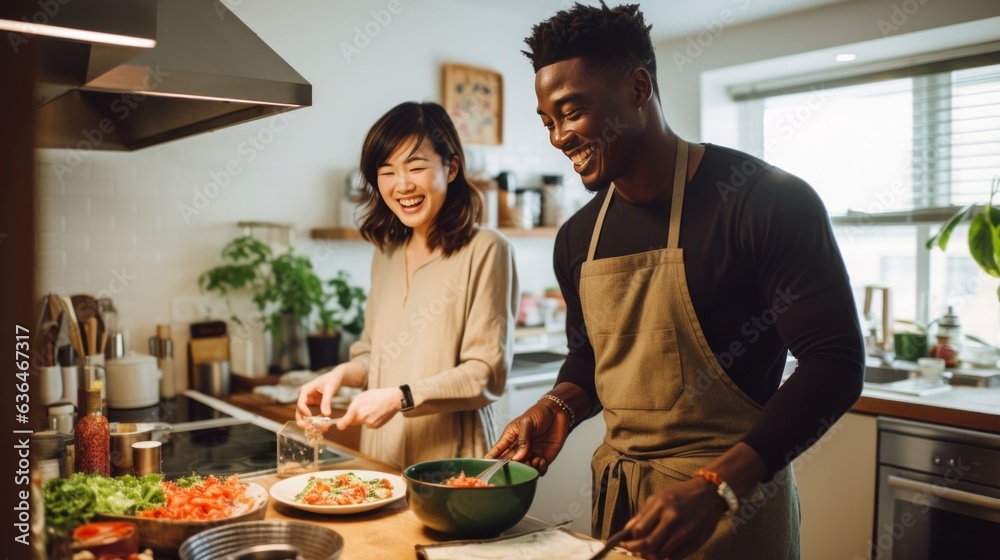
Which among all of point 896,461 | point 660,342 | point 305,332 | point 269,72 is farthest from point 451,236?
→ point 896,461

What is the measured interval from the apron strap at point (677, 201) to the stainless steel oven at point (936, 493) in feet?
5.32

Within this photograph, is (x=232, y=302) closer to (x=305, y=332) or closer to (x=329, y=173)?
(x=305, y=332)

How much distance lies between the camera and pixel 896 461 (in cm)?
264

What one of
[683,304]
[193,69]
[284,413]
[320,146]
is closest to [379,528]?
[683,304]

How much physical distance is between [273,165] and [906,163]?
2866 millimetres

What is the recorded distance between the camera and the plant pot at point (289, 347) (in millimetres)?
3174

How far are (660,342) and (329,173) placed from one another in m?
2.29

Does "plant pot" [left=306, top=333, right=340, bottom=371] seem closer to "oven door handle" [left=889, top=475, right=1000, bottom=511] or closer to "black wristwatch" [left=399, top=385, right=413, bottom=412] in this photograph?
"black wristwatch" [left=399, top=385, right=413, bottom=412]

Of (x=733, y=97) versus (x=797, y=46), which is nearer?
(x=797, y=46)

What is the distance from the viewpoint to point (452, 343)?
1.95 m

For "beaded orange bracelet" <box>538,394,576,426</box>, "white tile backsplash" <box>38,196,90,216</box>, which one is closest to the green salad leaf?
"beaded orange bracelet" <box>538,394,576,426</box>

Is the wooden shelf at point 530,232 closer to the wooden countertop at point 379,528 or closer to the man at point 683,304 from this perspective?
the man at point 683,304

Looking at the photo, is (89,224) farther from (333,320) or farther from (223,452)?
(223,452)

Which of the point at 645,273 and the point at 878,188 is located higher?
the point at 878,188
